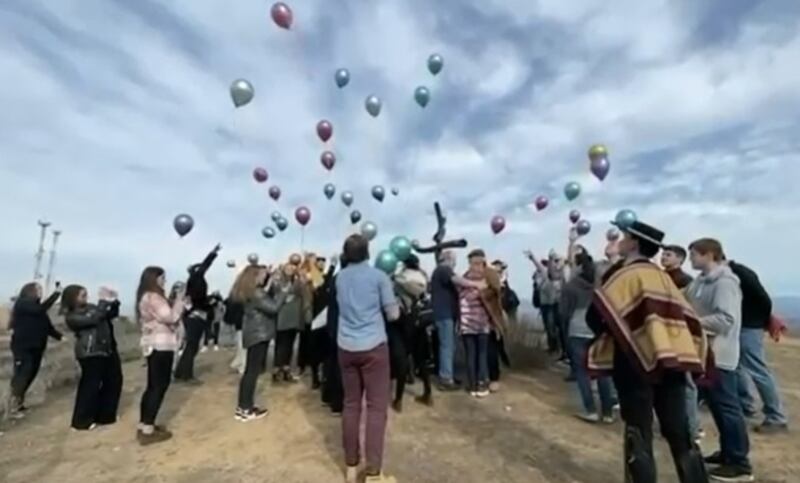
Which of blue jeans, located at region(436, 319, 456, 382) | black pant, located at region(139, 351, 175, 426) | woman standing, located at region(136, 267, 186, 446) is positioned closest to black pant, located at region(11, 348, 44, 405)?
woman standing, located at region(136, 267, 186, 446)

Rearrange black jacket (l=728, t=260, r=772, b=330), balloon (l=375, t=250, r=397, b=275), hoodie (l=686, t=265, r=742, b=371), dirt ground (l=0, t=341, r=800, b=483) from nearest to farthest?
hoodie (l=686, t=265, r=742, b=371)
dirt ground (l=0, t=341, r=800, b=483)
black jacket (l=728, t=260, r=772, b=330)
balloon (l=375, t=250, r=397, b=275)

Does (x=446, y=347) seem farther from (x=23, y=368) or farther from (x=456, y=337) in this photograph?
(x=23, y=368)

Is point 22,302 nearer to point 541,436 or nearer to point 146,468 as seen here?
point 146,468

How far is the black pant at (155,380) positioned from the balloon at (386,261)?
2.48 metres

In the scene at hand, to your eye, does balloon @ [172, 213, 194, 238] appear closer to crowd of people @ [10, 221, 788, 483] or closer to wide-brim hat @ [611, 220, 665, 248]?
crowd of people @ [10, 221, 788, 483]

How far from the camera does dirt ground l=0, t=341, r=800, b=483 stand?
5.07 meters

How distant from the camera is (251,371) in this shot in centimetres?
673

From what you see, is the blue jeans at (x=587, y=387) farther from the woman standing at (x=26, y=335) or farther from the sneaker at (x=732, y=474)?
the woman standing at (x=26, y=335)

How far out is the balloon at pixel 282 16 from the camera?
30.5ft

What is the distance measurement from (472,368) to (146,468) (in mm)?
3867

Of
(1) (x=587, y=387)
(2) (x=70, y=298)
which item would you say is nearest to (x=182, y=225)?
(2) (x=70, y=298)

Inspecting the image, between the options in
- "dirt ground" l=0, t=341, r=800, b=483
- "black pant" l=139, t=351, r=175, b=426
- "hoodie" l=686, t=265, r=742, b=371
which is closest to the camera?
"hoodie" l=686, t=265, r=742, b=371

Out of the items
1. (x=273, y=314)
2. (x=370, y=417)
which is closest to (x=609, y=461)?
(x=370, y=417)

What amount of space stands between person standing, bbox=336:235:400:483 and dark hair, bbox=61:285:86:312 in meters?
3.67
